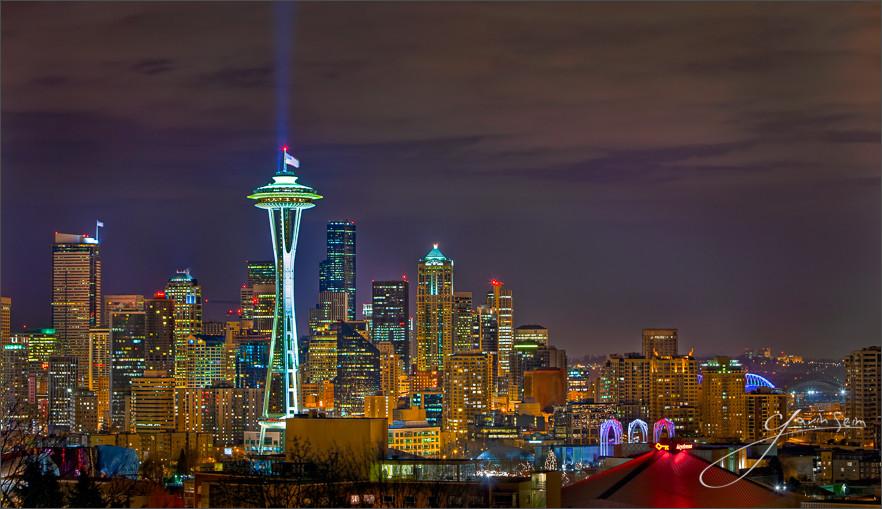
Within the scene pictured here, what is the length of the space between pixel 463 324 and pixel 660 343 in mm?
14931

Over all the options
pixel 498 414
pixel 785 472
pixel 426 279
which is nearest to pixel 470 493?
pixel 785 472

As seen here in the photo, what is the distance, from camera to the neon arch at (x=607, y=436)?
128ft

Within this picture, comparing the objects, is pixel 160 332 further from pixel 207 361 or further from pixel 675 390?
pixel 675 390

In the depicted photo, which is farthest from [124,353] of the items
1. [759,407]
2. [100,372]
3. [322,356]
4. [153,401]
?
[759,407]

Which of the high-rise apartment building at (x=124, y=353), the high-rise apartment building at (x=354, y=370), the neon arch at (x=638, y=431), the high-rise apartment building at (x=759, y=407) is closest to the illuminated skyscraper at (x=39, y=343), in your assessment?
the high-rise apartment building at (x=124, y=353)

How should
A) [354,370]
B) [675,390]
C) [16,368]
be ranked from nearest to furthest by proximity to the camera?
[16,368] → [675,390] → [354,370]

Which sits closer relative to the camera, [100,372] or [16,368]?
[16,368]

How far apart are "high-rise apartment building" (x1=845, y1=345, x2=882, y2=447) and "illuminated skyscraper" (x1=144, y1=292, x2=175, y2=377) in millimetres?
29154

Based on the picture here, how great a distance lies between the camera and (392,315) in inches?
2650

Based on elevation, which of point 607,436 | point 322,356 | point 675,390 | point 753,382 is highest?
point 322,356

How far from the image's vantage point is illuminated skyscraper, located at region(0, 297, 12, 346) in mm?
46500

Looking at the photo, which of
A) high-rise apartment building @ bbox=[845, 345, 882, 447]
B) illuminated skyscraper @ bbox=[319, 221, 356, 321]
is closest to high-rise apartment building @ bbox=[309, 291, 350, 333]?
illuminated skyscraper @ bbox=[319, 221, 356, 321]

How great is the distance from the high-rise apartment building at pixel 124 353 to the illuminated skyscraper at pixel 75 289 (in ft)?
3.42

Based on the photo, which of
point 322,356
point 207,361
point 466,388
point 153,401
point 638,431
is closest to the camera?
point 638,431
